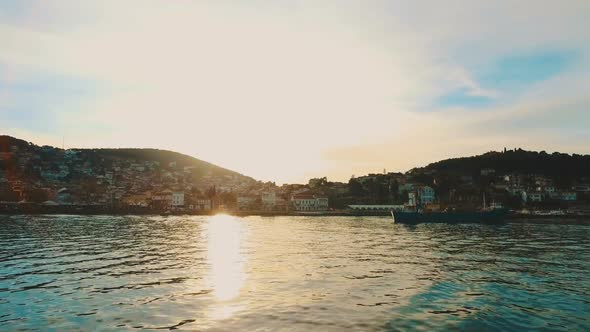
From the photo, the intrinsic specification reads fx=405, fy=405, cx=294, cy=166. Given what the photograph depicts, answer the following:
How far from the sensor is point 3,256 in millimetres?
29859

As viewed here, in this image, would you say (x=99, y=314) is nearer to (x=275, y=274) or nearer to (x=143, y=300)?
(x=143, y=300)

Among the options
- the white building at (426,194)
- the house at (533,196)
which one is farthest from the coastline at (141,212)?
the house at (533,196)

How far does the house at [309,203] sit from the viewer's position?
6575 inches

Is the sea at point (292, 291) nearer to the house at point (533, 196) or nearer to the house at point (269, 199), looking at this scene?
the house at point (533, 196)

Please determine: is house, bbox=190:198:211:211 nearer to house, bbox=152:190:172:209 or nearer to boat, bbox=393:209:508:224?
house, bbox=152:190:172:209

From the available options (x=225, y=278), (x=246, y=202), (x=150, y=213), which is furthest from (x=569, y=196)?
(x=225, y=278)

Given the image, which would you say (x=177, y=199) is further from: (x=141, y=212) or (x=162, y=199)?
(x=141, y=212)

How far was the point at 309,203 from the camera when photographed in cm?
16750

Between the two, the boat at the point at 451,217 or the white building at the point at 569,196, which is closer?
the boat at the point at 451,217

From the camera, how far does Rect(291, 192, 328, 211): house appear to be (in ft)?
548

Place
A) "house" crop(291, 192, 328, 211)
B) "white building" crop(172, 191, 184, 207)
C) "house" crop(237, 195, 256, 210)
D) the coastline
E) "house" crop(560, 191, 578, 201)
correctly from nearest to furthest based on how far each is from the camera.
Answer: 1. the coastline
2. "house" crop(560, 191, 578, 201)
3. "house" crop(291, 192, 328, 211)
4. "house" crop(237, 195, 256, 210)
5. "white building" crop(172, 191, 184, 207)

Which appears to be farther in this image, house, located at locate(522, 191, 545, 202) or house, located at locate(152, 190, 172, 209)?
house, located at locate(152, 190, 172, 209)

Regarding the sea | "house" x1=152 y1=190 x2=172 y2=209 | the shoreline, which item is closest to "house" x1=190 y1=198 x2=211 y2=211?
"house" x1=152 y1=190 x2=172 y2=209

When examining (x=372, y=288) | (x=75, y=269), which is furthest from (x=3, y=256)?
(x=372, y=288)
